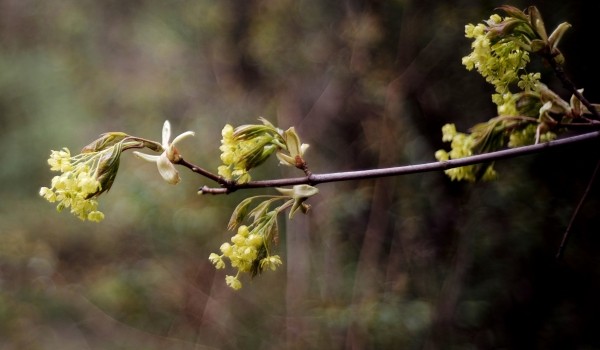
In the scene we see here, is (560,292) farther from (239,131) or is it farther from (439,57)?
(239,131)

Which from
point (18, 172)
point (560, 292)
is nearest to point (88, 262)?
point (18, 172)

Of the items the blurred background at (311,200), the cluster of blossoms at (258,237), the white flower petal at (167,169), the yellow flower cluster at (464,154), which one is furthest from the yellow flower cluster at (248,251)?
the blurred background at (311,200)

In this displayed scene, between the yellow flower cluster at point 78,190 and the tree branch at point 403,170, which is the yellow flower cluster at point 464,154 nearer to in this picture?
the tree branch at point 403,170

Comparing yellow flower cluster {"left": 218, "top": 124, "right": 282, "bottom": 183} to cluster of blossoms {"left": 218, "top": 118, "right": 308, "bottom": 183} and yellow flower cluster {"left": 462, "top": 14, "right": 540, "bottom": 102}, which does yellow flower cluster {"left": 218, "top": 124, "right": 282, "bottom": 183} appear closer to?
cluster of blossoms {"left": 218, "top": 118, "right": 308, "bottom": 183}

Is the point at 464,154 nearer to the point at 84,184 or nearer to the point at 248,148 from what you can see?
the point at 248,148

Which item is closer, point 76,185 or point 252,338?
point 76,185

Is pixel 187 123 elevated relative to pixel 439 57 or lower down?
elevated
